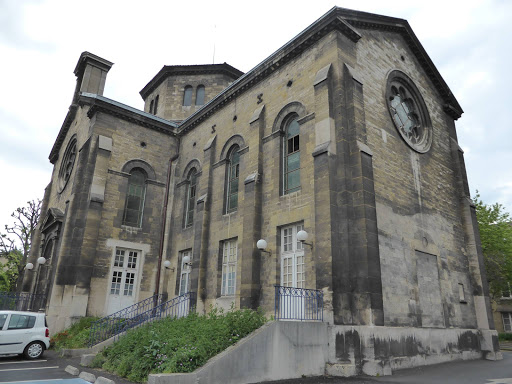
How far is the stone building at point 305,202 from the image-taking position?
38.4 feet

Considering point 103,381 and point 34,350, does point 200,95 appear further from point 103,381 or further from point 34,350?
point 103,381

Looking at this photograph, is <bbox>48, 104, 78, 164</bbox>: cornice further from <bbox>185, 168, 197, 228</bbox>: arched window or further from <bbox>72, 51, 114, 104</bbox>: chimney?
<bbox>185, 168, 197, 228</bbox>: arched window

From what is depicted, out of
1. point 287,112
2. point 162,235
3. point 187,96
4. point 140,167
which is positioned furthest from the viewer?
point 187,96

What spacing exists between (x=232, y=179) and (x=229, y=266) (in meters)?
4.05

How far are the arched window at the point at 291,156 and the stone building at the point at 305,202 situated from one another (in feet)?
0.18

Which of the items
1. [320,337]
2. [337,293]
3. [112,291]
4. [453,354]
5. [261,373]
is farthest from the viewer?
[112,291]

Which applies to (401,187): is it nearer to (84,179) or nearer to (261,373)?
(261,373)

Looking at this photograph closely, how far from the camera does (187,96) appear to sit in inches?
1089

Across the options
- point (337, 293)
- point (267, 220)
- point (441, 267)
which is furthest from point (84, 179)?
point (441, 267)

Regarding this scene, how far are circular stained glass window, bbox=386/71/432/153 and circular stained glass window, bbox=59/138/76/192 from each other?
1762cm

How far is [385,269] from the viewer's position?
12.0 m

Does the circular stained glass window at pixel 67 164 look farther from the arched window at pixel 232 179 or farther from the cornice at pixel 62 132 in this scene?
the arched window at pixel 232 179

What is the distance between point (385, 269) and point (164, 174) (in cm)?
1343

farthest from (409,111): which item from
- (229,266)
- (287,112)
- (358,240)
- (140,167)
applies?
(140,167)
